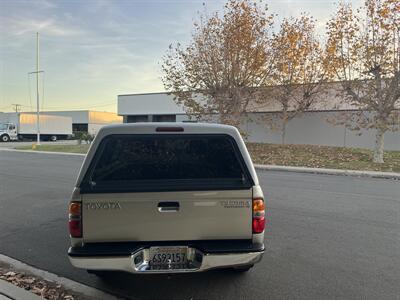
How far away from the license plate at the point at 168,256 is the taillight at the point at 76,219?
2.31 ft

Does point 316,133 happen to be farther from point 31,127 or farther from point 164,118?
point 31,127

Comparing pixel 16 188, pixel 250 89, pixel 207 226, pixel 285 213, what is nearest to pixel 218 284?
pixel 207 226

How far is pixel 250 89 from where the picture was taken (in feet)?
62.9

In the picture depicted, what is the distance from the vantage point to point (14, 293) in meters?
3.43

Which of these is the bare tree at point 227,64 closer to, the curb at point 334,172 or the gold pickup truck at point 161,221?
the curb at point 334,172

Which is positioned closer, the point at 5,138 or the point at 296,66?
the point at 296,66

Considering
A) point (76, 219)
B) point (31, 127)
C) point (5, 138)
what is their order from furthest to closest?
point (31, 127), point (5, 138), point (76, 219)

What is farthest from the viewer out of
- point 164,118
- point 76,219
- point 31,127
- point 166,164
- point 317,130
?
point 31,127

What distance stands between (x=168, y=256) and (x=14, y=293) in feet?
5.93

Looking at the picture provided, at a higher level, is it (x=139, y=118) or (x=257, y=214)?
(x=139, y=118)

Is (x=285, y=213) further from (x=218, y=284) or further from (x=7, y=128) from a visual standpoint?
(x=7, y=128)

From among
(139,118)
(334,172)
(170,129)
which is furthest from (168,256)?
(139,118)

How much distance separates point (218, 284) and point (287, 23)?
59.2 feet

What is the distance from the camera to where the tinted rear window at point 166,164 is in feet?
10.2
